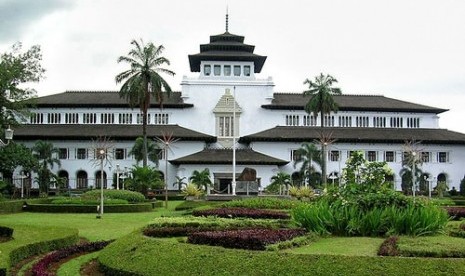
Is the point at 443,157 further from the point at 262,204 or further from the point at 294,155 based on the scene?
the point at 262,204

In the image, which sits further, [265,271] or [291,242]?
[291,242]

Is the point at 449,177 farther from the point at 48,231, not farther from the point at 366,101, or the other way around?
the point at 48,231

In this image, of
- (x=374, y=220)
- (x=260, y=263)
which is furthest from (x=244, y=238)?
(x=374, y=220)

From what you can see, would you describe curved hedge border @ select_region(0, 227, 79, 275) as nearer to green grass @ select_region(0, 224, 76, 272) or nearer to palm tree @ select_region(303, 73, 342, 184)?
green grass @ select_region(0, 224, 76, 272)

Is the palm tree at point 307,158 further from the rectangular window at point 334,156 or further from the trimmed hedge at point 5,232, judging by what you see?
the trimmed hedge at point 5,232

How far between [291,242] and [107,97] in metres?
61.9

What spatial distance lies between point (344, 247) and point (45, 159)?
56562mm

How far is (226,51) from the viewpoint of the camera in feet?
238

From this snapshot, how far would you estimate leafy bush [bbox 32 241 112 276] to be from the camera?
14289 millimetres

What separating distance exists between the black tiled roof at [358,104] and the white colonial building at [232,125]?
0.11 meters

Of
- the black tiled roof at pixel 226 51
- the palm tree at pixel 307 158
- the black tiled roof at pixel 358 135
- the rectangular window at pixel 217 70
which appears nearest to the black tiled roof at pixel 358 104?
the black tiled roof at pixel 358 135

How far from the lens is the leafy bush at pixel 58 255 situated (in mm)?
14289

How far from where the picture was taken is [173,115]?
71500mm

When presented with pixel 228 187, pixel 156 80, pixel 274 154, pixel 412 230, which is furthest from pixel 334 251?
pixel 274 154
